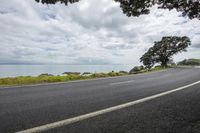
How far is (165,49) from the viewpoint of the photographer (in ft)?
203

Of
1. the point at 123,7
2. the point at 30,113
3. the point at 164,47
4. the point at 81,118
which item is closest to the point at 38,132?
the point at 81,118

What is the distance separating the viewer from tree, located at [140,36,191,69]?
198 ft

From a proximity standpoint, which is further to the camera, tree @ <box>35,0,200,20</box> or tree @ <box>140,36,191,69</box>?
tree @ <box>140,36,191,69</box>

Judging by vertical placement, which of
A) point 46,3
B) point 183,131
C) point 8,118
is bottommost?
point 183,131

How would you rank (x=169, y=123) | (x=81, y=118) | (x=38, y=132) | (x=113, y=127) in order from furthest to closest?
(x=81, y=118) → (x=169, y=123) → (x=113, y=127) → (x=38, y=132)

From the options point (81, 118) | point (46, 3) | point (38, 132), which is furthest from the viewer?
point (46, 3)

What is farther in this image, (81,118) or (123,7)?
(123,7)

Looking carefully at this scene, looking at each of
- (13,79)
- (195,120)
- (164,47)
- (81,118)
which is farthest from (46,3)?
(164,47)

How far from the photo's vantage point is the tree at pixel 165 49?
60.2 m

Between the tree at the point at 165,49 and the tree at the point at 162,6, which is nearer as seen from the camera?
the tree at the point at 162,6

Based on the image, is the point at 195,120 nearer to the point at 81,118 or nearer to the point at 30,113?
the point at 81,118

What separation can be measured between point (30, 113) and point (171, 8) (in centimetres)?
1053

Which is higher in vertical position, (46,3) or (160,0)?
(160,0)

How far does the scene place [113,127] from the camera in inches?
185
